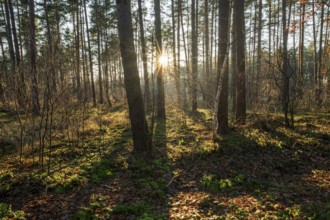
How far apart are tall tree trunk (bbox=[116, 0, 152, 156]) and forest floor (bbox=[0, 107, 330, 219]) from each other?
0.56 metres

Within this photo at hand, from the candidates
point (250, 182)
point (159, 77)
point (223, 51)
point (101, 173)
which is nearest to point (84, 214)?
point (101, 173)

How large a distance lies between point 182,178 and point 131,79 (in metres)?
3.05

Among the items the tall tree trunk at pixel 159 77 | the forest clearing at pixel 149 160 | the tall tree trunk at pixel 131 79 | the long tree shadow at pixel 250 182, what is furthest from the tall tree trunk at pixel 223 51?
the tall tree trunk at pixel 159 77

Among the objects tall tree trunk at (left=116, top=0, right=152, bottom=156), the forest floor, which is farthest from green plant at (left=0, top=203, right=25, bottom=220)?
tall tree trunk at (left=116, top=0, right=152, bottom=156)

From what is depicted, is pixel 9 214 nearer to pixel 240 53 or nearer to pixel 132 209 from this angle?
pixel 132 209

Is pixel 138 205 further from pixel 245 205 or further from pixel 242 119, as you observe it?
pixel 242 119

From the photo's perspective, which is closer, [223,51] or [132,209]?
[132,209]

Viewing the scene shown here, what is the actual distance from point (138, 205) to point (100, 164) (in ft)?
6.60

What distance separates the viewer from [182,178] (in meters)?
5.12

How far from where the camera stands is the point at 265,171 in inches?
204

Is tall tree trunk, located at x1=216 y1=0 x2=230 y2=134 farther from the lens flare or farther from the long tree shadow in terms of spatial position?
the lens flare

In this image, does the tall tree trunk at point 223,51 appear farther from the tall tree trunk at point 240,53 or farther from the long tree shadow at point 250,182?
the tall tree trunk at point 240,53

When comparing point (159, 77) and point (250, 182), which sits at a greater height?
point (159, 77)

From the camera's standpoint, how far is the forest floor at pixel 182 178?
3.71m
